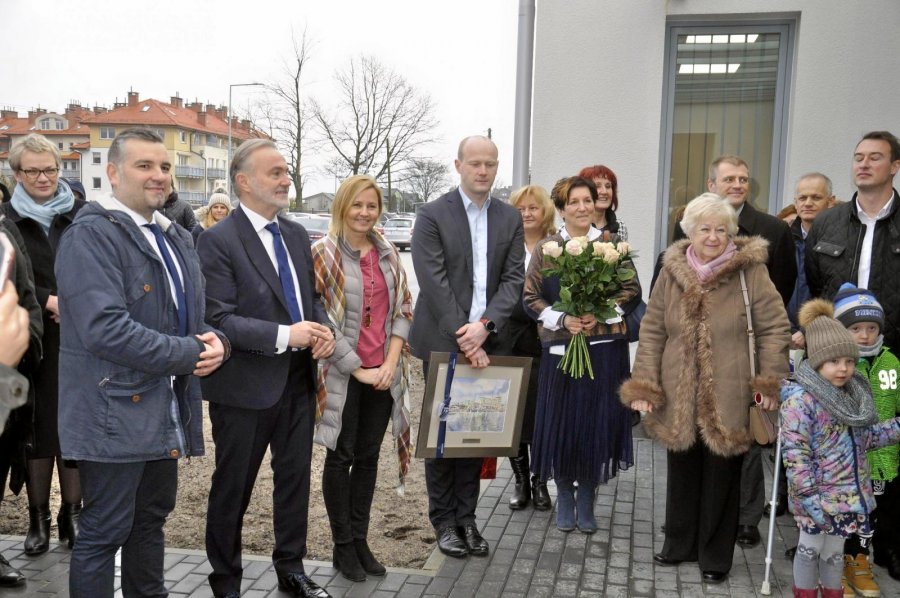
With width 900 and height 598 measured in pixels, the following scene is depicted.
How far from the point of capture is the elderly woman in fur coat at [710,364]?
459 centimetres

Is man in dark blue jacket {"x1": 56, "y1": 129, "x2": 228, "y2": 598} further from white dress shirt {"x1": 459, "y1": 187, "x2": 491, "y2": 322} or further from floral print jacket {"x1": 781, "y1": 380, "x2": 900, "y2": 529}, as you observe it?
floral print jacket {"x1": 781, "y1": 380, "x2": 900, "y2": 529}

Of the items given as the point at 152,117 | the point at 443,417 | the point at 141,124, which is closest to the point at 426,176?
the point at 443,417

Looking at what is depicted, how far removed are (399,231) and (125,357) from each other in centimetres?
4252

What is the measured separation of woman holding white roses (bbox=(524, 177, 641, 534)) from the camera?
17.5 ft

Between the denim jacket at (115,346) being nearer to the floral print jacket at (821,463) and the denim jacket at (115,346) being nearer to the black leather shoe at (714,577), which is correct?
the floral print jacket at (821,463)

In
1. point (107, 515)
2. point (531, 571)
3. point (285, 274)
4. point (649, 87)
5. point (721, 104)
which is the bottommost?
point (531, 571)

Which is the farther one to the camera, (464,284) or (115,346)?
(464,284)

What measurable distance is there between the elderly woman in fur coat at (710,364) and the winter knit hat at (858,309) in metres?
0.33

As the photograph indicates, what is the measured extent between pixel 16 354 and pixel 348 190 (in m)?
2.77

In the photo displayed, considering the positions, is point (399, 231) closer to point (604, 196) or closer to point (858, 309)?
point (604, 196)

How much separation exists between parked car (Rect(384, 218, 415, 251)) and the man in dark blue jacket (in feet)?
132

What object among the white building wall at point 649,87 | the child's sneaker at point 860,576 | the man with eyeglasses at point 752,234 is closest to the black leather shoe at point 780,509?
the man with eyeglasses at point 752,234

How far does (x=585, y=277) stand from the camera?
4.98m

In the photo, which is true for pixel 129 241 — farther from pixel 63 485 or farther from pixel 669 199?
pixel 669 199
